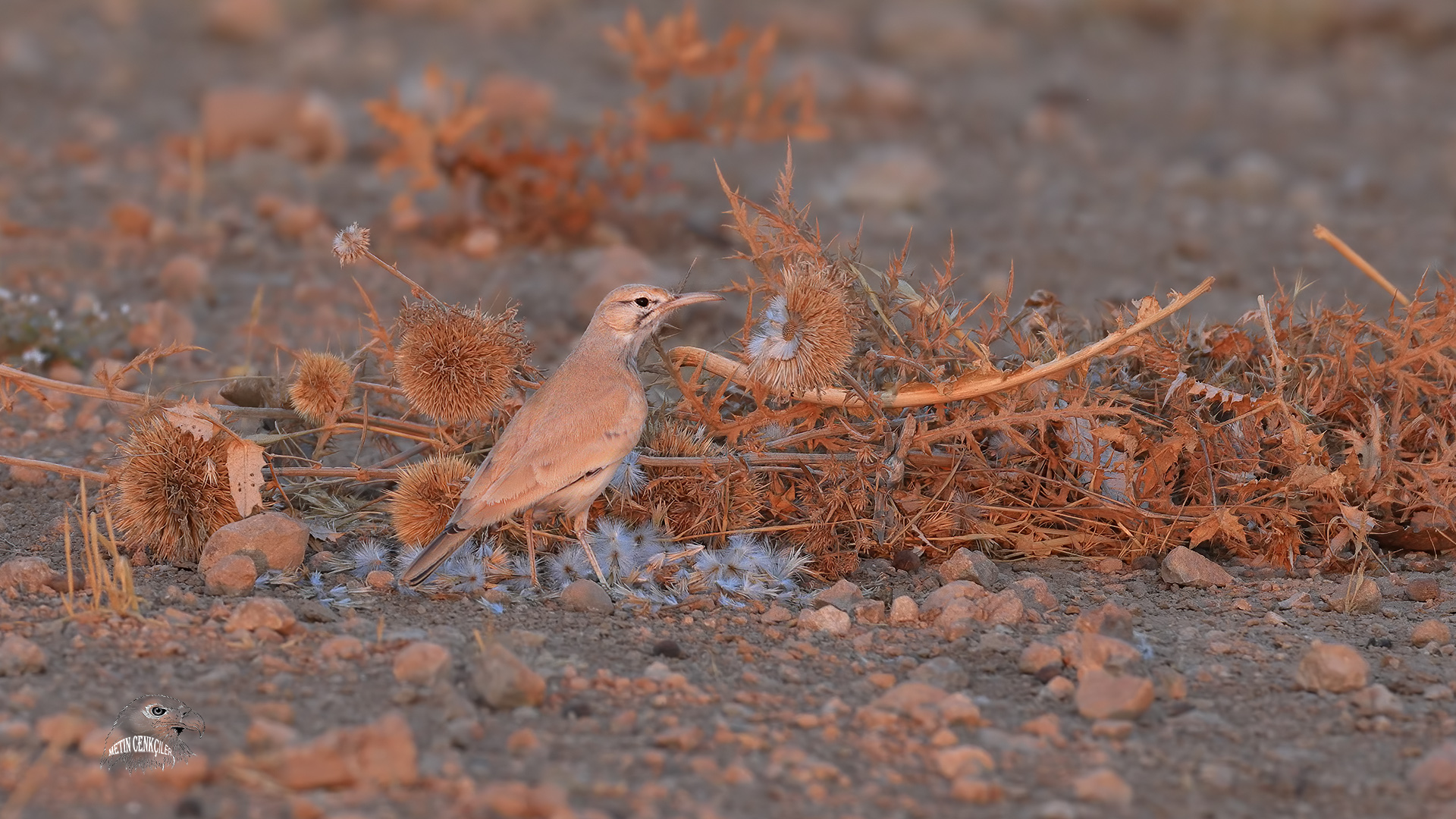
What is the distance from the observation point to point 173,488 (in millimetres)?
4547

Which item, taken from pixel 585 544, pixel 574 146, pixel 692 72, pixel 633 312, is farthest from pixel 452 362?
pixel 574 146

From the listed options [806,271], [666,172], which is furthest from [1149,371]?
[666,172]

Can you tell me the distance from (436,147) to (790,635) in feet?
17.8

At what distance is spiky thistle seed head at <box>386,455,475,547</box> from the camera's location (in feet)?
14.7

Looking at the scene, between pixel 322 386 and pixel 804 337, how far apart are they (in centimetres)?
157

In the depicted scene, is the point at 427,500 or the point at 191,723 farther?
the point at 427,500

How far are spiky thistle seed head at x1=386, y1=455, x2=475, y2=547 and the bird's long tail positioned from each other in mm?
231

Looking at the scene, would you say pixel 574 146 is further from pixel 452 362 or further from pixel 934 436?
pixel 934 436

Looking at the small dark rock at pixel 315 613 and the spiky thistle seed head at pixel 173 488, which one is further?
the spiky thistle seed head at pixel 173 488

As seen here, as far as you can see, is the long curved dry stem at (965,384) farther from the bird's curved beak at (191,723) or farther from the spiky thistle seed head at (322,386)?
the bird's curved beak at (191,723)

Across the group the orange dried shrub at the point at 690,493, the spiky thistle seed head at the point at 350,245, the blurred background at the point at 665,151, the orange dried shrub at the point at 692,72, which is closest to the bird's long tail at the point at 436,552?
the orange dried shrub at the point at 690,493

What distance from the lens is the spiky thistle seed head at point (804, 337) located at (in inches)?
169

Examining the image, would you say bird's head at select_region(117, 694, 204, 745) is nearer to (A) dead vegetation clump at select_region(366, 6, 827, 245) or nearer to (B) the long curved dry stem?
(B) the long curved dry stem

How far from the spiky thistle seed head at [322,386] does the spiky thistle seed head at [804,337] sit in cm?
131
